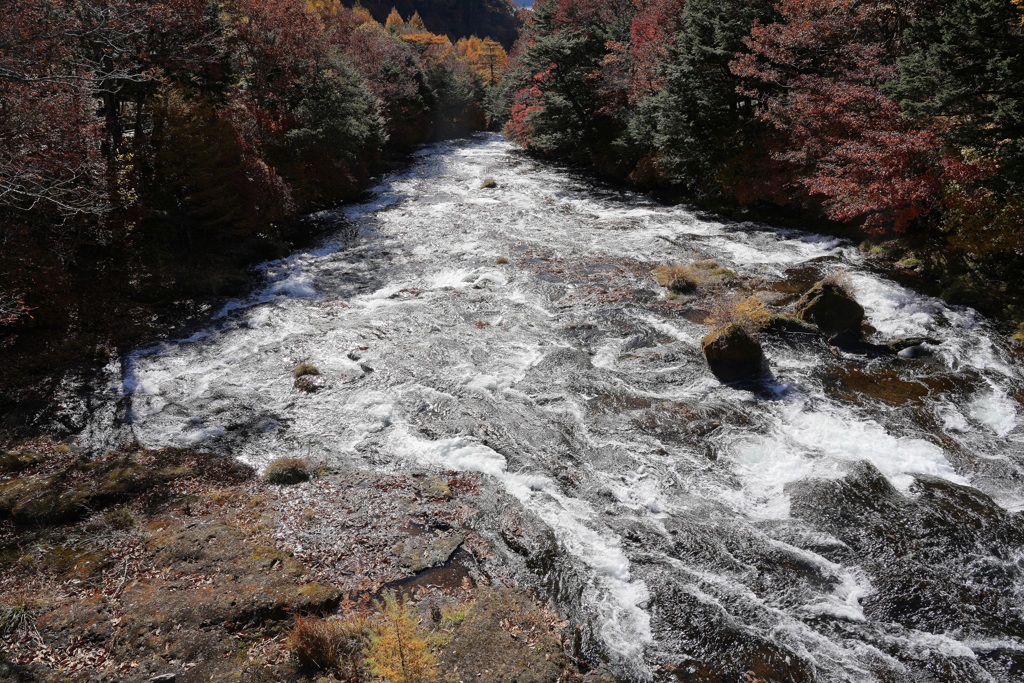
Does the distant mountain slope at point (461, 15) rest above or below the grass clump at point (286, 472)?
above

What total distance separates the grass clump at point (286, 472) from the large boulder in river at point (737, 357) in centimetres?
1012

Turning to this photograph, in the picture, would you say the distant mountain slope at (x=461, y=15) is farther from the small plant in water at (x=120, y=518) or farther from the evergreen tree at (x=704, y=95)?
the small plant in water at (x=120, y=518)

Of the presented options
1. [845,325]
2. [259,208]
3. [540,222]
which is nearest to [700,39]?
[540,222]

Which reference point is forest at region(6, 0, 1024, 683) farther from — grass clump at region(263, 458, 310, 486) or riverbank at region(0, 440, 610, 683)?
grass clump at region(263, 458, 310, 486)

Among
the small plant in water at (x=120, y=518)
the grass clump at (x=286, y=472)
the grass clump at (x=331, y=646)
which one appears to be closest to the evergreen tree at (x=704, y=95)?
the grass clump at (x=286, y=472)

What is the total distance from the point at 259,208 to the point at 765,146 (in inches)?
915

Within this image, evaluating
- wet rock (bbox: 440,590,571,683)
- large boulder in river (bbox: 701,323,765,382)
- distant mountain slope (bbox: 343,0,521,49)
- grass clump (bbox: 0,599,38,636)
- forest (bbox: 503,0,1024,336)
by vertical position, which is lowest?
wet rock (bbox: 440,590,571,683)

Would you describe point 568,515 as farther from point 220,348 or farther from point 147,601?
point 220,348

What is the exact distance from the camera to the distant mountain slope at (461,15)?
128 metres

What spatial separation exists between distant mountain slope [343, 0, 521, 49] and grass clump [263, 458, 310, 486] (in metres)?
137

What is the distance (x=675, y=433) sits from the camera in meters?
12.3

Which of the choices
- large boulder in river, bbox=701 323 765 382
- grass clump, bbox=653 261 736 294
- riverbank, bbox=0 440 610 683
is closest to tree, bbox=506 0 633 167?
grass clump, bbox=653 261 736 294

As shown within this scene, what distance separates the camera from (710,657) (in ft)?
24.9

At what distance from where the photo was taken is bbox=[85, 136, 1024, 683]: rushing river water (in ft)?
26.5
